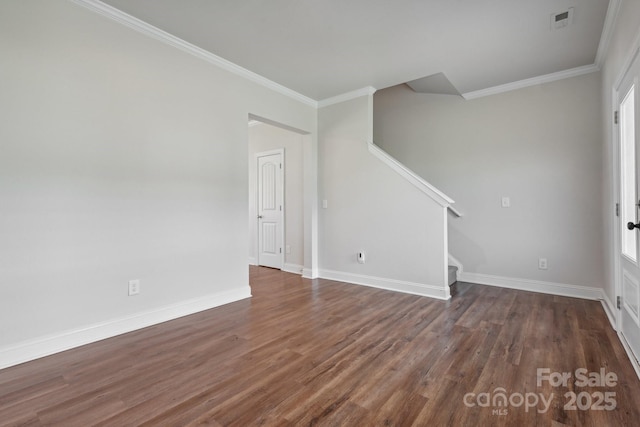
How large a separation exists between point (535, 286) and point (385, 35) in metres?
3.39

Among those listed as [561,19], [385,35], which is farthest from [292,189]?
[561,19]

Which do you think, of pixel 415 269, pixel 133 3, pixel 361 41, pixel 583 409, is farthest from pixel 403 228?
pixel 133 3

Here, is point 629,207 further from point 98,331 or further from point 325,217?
point 98,331

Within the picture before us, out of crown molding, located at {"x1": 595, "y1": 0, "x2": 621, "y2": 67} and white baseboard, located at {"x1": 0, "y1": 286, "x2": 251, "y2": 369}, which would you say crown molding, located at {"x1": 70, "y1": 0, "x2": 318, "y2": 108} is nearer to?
white baseboard, located at {"x1": 0, "y1": 286, "x2": 251, "y2": 369}

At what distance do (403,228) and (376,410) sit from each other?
8.36ft

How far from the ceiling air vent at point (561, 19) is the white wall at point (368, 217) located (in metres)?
1.91

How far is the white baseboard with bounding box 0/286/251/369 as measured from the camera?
2062 mm

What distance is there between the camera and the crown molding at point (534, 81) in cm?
347

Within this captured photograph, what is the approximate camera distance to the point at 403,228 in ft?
12.7

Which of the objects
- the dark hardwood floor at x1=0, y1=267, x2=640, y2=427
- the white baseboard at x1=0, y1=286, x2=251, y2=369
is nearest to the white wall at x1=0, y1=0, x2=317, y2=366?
the white baseboard at x1=0, y1=286, x2=251, y2=369

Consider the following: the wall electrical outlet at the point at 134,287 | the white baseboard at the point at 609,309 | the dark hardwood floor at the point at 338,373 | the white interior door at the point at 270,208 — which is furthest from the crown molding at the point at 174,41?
the white baseboard at the point at 609,309

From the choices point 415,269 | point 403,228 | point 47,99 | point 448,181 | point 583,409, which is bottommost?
point 583,409

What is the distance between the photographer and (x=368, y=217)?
13.7ft

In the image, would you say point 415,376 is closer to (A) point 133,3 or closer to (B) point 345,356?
(B) point 345,356
